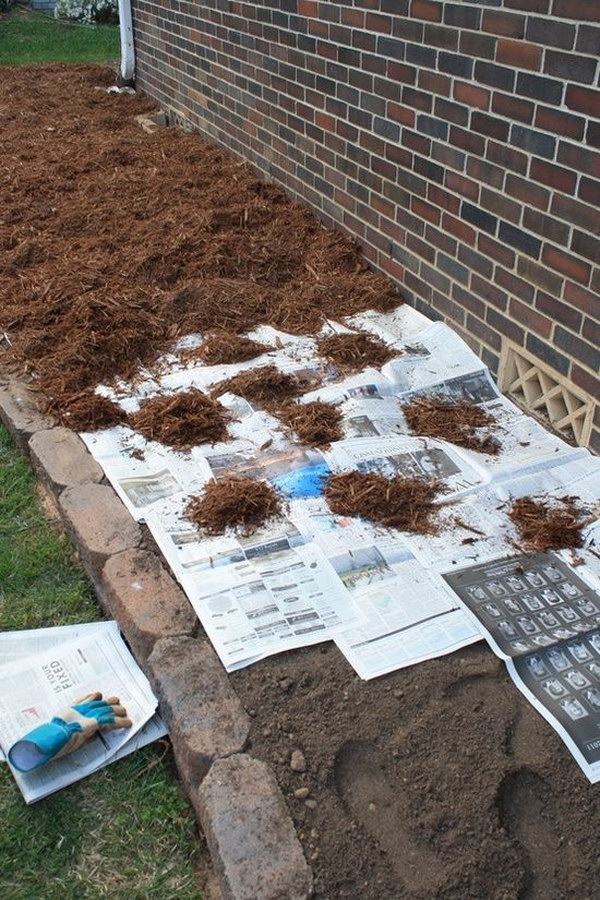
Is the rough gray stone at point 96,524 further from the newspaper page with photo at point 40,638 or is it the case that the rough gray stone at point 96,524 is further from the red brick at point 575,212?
the red brick at point 575,212

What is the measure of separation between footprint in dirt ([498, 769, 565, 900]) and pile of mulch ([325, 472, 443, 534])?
0.87 metres

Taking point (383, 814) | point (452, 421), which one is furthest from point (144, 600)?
point (452, 421)

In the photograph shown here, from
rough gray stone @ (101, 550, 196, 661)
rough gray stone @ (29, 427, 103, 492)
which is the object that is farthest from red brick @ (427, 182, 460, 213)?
rough gray stone @ (101, 550, 196, 661)

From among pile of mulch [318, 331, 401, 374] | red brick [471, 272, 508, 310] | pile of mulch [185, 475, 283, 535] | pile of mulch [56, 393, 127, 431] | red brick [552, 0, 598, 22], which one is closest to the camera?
red brick [552, 0, 598, 22]

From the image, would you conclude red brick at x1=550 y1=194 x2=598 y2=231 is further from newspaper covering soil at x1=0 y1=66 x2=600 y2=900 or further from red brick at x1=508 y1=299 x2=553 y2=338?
newspaper covering soil at x1=0 y1=66 x2=600 y2=900

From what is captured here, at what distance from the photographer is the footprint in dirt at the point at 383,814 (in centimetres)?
168

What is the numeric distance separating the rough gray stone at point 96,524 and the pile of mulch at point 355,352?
1.17 meters

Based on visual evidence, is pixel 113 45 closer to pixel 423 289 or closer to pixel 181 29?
pixel 181 29

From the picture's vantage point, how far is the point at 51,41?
12227 mm

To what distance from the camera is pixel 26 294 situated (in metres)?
3.98

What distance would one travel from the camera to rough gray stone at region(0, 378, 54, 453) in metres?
3.08

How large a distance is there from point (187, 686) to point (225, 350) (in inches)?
69.0

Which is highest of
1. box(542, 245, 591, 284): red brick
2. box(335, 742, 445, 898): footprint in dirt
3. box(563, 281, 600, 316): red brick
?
box(542, 245, 591, 284): red brick

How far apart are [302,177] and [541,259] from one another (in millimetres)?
2275
